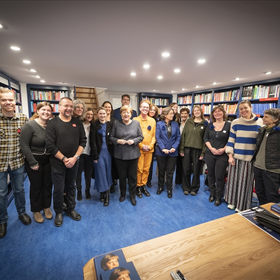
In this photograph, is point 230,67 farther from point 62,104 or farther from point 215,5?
point 62,104

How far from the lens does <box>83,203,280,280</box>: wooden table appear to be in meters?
0.69

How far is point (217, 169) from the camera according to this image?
2.45 metres

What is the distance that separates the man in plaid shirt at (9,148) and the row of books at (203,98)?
18.6 feet

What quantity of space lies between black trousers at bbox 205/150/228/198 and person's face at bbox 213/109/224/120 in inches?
21.8

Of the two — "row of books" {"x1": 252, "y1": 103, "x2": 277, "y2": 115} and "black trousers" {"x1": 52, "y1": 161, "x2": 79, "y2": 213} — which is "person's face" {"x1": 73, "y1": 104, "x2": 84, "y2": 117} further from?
"row of books" {"x1": 252, "y1": 103, "x2": 277, "y2": 115}

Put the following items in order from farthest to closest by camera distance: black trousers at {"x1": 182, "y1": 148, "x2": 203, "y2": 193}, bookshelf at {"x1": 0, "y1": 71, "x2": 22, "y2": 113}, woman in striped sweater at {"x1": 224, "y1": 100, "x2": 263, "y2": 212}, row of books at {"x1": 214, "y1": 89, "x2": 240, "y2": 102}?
row of books at {"x1": 214, "y1": 89, "x2": 240, "y2": 102} < bookshelf at {"x1": 0, "y1": 71, "x2": 22, "y2": 113} < black trousers at {"x1": 182, "y1": 148, "x2": 203, "y2": 193} < woman in striped sweater at {"x1": 224, "y1": 100, "x2": 263, "y2": 212}

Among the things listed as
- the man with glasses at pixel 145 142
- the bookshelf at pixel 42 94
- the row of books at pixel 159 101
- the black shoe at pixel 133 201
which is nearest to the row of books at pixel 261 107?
the man with glasses at pixel 145 142

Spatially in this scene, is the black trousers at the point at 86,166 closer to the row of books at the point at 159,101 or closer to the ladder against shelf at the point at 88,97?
the ladder against shelf at the point at 88,97

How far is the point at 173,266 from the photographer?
722 millimetres

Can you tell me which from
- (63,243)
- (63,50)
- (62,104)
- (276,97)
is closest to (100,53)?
A: (63,50)

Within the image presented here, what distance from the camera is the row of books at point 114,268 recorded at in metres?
0.65

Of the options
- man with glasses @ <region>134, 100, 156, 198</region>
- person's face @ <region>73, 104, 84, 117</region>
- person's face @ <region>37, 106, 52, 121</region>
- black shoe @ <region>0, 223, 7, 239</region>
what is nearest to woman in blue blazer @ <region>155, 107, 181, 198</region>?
man with glasses @ <region>134, 100, 156, 198</region>

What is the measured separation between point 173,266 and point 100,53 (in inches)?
105

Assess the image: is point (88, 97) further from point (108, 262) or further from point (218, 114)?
point (108, 262)
